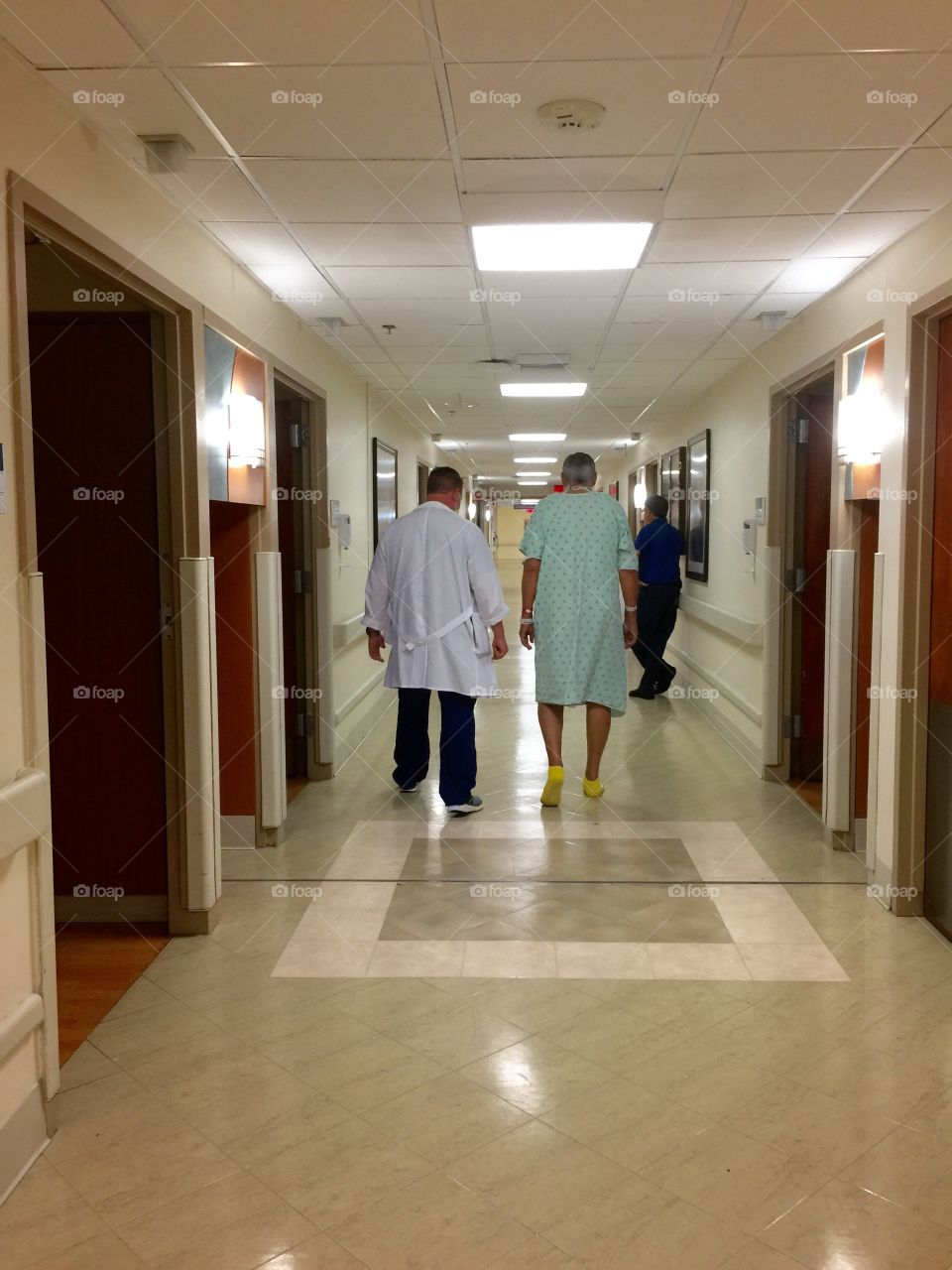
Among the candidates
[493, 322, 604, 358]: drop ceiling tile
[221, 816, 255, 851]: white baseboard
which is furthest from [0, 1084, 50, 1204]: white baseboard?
[493, 322, 604, 358]: drop ceiling tile

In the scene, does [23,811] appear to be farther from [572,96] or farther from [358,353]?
[358,353]

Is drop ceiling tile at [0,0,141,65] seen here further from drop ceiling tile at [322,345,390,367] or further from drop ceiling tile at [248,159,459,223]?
drop ceiling tile at [322,345,390,367]

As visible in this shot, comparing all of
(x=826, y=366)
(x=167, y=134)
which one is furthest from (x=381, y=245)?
(x=826, y=366)

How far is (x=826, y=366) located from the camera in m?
4.52

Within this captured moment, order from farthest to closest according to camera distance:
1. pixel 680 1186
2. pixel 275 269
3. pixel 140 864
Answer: pixel 275 269 → pixel 140 864 → pixel 680 1186

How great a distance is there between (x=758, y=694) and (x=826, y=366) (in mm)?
2080

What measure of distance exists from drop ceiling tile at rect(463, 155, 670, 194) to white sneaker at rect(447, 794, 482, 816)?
2.71 m

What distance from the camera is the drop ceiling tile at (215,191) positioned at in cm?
293

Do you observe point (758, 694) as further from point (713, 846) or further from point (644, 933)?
point (644, 933)

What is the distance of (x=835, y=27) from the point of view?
2119 millimetres

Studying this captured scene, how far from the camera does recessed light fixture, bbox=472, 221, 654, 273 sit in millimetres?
3520

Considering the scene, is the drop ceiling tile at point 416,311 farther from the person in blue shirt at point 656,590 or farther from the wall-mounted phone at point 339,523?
the person in blue shirt at point 656,590

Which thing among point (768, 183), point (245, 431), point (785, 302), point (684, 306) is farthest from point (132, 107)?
point (785, 302)

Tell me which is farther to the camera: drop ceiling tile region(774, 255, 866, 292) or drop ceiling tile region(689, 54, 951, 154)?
drop ceiling tile region(774, 255, 866, 292)
